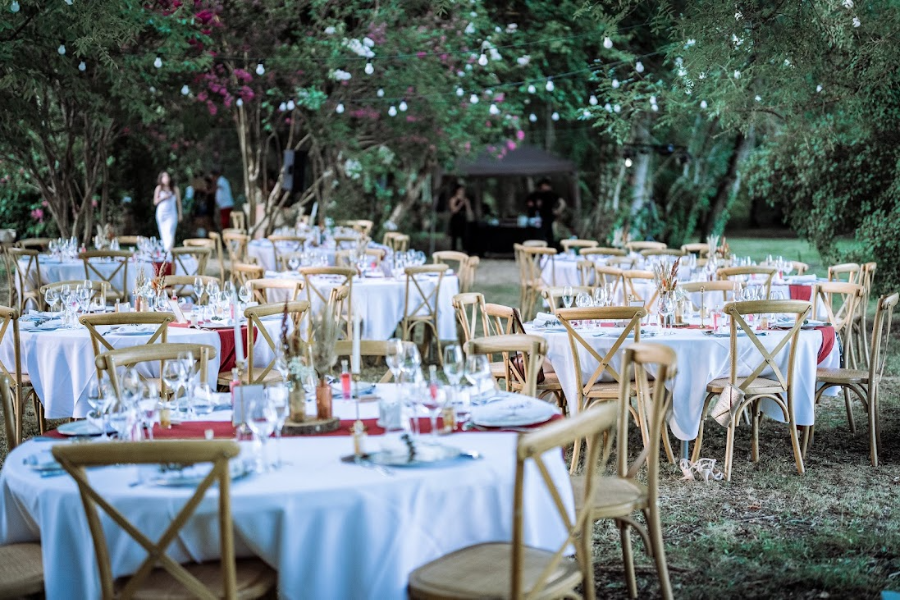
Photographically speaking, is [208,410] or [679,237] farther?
[679,237]

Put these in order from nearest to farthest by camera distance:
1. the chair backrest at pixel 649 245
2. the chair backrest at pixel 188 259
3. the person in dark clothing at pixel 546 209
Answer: the chair backrest at pixel 188 259 → the chair backrest at pixel 649 245 → the person in dark clothing at pixel 546 209

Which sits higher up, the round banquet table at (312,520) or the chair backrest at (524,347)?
the chair backrest at (524,347)

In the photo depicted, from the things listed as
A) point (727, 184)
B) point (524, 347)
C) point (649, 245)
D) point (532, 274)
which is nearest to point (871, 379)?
point (524, 347)

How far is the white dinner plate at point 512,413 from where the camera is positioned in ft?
12.0

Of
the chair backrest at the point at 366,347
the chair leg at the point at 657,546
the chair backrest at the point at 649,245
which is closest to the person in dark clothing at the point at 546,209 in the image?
the chair backrest at the point at 649,245

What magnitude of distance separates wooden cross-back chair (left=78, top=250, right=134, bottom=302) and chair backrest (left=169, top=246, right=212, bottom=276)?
47 cm

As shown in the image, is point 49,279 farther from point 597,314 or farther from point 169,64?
point 597,314

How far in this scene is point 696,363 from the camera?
19.4ft

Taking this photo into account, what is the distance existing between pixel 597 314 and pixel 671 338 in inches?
26.3

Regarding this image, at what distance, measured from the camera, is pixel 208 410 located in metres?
4.00

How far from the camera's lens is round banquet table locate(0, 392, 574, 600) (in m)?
2.88

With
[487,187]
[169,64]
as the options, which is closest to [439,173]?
[487,187]

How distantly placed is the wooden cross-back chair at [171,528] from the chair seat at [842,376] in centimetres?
425

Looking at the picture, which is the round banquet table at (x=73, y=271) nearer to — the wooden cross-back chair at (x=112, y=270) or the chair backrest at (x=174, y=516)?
the wooden cross-back chair at (x=112, y=270)
